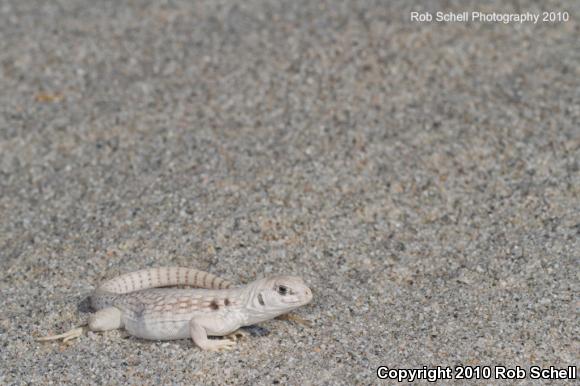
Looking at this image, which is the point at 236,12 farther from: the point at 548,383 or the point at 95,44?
the point at 548,383

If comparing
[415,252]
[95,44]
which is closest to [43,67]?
[95,44]

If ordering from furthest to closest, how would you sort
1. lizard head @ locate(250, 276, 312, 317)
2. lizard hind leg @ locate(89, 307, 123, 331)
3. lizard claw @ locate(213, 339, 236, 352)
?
lizard hind leg @ locate(89, 307, 123, 331) < lizard claw @ locate(213, 339, 236, 352) < lizard head @ locate(250, 276, 312, 317)

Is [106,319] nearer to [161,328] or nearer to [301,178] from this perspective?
[161,328]

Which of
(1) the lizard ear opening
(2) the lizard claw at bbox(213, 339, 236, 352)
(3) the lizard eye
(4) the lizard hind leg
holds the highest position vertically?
(3) the lizard eye

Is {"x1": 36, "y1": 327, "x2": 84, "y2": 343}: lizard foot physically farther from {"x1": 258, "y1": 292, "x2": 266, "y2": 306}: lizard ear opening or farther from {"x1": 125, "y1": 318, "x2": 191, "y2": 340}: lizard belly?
{"x1": 258, "y1": 292, "x2": 266, "y2": 306}: lizard ear opening

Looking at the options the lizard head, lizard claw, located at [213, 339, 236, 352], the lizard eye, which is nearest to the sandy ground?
lizard claw, located at [213, 339, 236, 352]

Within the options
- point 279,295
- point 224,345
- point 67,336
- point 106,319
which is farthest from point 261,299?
point 67,336

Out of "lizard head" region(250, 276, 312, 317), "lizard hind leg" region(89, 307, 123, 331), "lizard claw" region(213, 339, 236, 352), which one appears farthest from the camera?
"lizard hind leg" region(89, 307, 123, 331)
